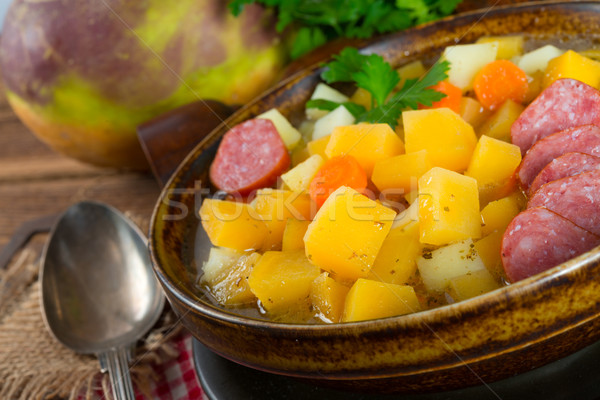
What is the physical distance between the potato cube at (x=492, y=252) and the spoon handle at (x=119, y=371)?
1.05 metres

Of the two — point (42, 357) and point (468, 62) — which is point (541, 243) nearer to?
point (468, 62)

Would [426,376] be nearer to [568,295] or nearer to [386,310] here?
[386,310]

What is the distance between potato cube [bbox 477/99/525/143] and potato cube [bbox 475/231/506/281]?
437 millimetres

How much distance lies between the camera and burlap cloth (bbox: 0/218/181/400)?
1.80 m

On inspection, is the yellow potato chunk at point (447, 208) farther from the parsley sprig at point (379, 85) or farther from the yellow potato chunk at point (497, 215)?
the parsley sprig at point (379, 85)

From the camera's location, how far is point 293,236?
1.56m

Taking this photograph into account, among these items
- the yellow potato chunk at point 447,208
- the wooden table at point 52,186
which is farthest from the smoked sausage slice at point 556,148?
the wooden table at point 52,186

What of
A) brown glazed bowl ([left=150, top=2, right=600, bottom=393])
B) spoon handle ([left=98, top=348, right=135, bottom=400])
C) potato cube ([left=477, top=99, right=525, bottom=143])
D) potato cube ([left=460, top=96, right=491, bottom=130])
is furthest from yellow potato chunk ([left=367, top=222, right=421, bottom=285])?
spoon handle ([left=98, top=348, right=135, bottom=400])

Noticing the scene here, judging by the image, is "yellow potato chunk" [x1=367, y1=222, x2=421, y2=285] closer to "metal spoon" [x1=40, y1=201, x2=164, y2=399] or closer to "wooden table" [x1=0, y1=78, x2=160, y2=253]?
"metal spoon" [x1=40, y1=201, x2=164, y2=399]

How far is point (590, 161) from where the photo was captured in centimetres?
134

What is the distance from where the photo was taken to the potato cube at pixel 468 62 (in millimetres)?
1989

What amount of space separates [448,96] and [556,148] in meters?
0.52

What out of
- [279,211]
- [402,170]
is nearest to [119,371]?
[279,211]

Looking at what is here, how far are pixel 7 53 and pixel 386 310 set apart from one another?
224cm
